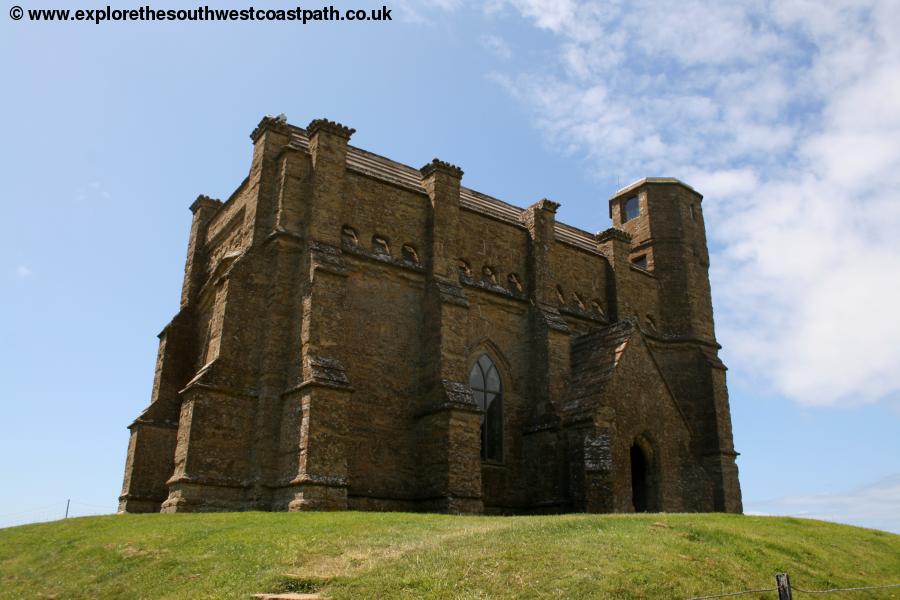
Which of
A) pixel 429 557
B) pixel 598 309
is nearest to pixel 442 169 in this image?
pixel 598 309

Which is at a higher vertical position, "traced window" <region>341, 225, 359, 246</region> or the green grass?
"traced window" <region>341, 225, 359, 246</region>

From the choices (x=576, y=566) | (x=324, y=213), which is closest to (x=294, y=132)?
(x=324, y=213)

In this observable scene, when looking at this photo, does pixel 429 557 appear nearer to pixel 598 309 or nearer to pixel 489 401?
pixel 489 401

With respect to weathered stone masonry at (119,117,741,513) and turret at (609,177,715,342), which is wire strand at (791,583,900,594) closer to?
weathered stone masonry at (119,117,741,513)

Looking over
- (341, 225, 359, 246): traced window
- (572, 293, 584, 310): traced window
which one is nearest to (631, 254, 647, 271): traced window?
(572, 293, 584, 310): traced window

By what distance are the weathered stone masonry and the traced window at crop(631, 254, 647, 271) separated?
4902 mm

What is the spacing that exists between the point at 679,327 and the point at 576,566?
21567mm

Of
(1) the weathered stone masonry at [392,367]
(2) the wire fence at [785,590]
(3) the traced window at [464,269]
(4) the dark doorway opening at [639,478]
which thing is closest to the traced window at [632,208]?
(1) the weathered stone masonry at [392,367]

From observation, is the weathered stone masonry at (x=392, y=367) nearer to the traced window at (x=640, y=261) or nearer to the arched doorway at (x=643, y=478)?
the arched doorway at (x=643, y=478)

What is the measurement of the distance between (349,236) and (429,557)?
41.3ft

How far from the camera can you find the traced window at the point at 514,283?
26062 mm

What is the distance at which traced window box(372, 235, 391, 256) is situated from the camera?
22734 millimetres

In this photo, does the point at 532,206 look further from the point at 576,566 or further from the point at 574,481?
the point at 576,566

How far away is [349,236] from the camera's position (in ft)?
73.5
